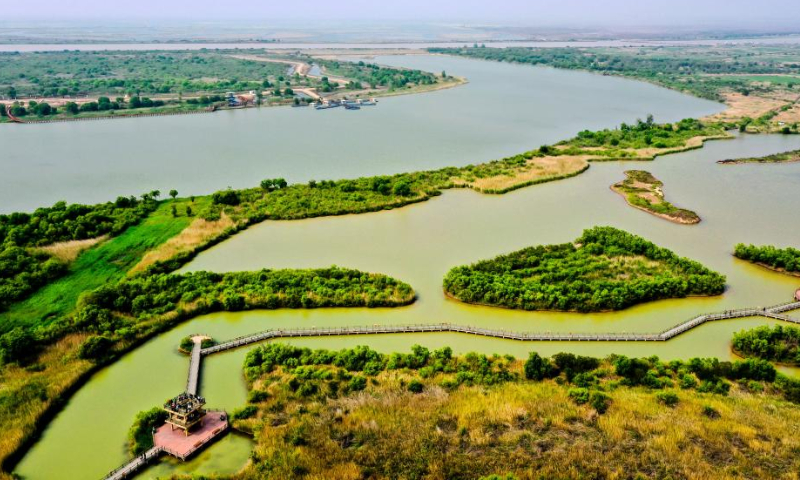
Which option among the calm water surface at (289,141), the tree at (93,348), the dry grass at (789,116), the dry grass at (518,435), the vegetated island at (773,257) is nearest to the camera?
the dry grass at (518,435)

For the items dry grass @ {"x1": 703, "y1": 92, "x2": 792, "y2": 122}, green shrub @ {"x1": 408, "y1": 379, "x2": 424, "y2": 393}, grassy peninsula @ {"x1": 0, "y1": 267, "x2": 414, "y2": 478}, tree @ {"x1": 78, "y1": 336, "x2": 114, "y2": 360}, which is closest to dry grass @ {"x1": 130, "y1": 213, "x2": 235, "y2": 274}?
grassy peninsula @ {"x1": 0, "y1": 267, "x2": 414, "y2": 478}

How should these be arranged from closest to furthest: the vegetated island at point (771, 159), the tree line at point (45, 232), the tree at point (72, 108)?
the tree line at point (45, 232), the vegetated island at point (771, 159), the tree at point (72, 108)

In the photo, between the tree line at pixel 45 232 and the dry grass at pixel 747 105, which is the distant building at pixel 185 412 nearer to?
the tree line at pixel 45 232

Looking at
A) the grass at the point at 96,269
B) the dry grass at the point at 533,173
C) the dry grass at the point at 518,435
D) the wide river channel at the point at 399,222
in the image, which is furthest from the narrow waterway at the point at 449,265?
the grass at the point at 96,269

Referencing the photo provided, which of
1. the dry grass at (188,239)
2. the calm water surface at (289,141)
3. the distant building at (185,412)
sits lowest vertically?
the distant building at (185,412)

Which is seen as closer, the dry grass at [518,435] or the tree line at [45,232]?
the dry grass at [518,435]

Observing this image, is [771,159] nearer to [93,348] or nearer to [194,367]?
[194,367]

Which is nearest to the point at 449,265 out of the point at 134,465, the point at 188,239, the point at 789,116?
the point at 188,239

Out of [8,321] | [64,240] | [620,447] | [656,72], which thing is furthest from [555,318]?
[656,72]

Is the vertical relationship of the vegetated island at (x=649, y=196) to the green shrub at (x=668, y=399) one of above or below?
above
